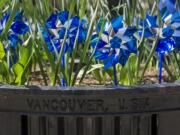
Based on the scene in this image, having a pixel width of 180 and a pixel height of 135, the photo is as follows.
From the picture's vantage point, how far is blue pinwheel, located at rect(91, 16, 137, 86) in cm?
90

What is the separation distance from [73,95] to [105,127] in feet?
0.25

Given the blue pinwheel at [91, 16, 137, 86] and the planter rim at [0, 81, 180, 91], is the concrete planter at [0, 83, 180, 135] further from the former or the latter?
the blue pinwheel at [91, 16, 137, 86]

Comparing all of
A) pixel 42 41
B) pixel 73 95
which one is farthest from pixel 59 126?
pixel 42 41

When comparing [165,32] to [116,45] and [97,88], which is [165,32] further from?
[97,88]

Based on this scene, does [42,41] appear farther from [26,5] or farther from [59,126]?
[59,126]

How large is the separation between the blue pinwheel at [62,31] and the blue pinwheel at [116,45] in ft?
0.15

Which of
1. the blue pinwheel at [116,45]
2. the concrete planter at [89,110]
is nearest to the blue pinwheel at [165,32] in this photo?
the blue pinwheel at [116,45]

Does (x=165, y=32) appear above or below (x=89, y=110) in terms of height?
above

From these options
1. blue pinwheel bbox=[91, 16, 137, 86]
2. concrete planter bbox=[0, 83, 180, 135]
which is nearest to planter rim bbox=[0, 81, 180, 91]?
concrete planter bbox=[0, 83, 180, 135]

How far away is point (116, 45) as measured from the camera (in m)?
0.90

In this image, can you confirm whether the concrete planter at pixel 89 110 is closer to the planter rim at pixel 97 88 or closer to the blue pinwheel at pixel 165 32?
the planter rim at pixel 97 88

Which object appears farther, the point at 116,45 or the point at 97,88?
the point at 116,45

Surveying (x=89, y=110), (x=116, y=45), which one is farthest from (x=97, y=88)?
(x=116, y=45)

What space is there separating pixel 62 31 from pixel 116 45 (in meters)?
0.11
